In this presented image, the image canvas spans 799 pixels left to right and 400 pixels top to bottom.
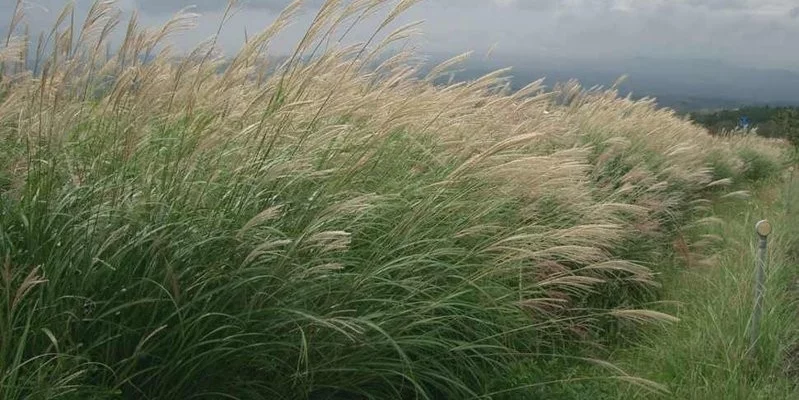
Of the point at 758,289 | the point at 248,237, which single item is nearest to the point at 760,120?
the point at 758,289

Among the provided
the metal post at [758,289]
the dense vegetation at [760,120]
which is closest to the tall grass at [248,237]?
the metal post at [758,289]

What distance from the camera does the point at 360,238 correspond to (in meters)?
3.56

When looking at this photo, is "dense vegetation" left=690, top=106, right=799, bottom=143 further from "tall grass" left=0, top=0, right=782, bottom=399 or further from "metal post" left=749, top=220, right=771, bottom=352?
"tall grass" left=0, top=0, right=782, bottom=399

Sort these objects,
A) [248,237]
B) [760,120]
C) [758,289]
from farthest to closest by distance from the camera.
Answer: [760,120]
[758,289]
[248,237]

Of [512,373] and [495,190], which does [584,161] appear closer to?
[495,190]

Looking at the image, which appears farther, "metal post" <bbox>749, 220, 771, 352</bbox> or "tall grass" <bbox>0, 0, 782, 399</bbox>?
"metal post" <bbox>749, 220, 771, 352</bbox>

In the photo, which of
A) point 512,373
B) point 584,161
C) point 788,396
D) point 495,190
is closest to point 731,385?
point 788,396

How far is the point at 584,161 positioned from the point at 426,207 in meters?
2.73

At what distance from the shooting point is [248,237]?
9.75 ft

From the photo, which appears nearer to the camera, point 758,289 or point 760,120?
point 758,289

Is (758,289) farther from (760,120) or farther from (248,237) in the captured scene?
(760,120)

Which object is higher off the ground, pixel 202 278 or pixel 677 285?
pixel 202 278

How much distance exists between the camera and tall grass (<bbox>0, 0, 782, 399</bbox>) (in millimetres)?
2721

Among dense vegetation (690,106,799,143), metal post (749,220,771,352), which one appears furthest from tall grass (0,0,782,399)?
dense vegetation (690,106,799,143)
